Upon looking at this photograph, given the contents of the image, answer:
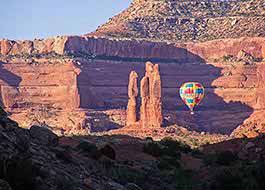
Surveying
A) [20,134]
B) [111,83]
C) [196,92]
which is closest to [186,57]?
[111,83]

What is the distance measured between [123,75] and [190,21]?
18.6m

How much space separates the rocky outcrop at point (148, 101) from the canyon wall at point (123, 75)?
10466 millimetres

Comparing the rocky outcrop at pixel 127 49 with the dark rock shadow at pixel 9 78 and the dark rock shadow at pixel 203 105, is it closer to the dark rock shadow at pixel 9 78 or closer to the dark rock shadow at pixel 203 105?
the dark rock shadow at pixel 203 105

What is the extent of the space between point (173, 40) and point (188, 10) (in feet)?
27.5

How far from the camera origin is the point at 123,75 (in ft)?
561

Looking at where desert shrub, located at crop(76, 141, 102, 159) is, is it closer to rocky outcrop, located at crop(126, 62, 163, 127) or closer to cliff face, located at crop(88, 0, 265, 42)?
rocky outcrop, located at crop(126, 62, 163, 127)

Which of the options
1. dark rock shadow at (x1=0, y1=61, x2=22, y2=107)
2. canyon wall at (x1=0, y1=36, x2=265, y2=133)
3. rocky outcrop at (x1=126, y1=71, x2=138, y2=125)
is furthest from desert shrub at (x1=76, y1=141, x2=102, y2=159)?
dark rock shadow at (x1=0, y1=61, x2=22, y2=107)

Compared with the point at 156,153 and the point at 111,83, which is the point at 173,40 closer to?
the point at 111,83

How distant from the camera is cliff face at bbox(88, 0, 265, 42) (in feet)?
587

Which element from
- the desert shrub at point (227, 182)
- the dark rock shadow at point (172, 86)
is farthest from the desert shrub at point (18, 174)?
the dark rock shadow at point (172, 86)

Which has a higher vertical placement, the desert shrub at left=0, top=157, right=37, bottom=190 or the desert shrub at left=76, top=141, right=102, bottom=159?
the desert shrub at left=0, top=157, right=37, bottom=190

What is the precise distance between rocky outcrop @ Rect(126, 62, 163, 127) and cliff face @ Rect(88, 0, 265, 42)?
116ft

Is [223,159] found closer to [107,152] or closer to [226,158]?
[226,158]

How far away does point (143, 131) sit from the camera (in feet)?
427
